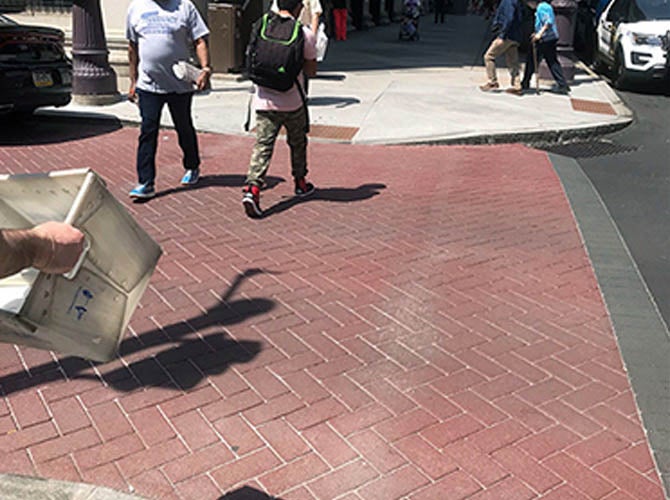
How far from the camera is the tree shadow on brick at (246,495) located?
2844 mm

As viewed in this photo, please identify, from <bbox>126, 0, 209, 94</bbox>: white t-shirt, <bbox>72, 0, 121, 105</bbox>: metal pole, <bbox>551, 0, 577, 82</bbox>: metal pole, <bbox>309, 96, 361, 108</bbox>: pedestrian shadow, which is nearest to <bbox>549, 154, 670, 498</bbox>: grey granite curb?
<bbox>126, 0, 209, 94</bbox>: white t-shirt

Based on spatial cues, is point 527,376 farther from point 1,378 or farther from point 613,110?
point 613,110

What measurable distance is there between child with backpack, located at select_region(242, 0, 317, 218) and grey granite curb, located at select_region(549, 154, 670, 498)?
2.65 m

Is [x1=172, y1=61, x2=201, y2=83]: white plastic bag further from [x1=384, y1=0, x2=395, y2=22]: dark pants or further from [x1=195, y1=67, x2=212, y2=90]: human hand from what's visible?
[x1=384, y1=0, x2=395, y2=22]: dark pants

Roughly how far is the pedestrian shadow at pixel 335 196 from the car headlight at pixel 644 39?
328 inches

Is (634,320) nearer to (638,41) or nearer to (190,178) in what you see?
(190,178)

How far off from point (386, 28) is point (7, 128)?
2125cm

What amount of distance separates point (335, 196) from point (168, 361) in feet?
10.9

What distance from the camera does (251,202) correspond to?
5.98 meters

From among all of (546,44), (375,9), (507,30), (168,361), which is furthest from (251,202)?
(375,9)

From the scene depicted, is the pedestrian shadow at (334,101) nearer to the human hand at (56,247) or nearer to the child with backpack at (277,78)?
the child with backpack at (277,78)

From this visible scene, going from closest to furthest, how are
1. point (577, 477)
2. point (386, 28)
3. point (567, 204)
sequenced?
point (577, 477) < point (567, 204) < point (386, 28)

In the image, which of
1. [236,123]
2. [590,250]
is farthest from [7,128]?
[590,250]

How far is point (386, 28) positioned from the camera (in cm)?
2820
